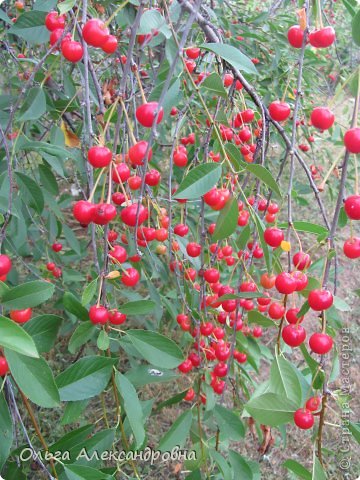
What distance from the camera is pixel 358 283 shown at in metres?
2.96

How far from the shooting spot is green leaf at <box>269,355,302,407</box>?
2.57ft

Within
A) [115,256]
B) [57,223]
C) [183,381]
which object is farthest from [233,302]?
[183,381]

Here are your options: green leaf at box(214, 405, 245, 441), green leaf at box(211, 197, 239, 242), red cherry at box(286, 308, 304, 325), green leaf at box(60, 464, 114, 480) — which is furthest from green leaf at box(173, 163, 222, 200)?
green leaf at box(214, 405, 245, 441)

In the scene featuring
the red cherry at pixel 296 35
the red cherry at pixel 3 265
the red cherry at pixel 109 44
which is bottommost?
the red cherry at pixel 3 265

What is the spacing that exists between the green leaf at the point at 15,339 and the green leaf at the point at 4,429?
0.28 meters

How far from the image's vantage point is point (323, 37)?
0.71 m

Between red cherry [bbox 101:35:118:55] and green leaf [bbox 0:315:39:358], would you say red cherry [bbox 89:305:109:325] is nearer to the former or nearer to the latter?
green leaf [bbox 0:315:39:358]

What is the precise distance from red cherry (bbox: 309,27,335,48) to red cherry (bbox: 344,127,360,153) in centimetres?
17

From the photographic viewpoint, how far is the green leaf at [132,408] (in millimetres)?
852

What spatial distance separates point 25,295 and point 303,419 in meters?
0.49

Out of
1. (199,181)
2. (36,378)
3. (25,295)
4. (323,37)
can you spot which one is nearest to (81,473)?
(36,378)

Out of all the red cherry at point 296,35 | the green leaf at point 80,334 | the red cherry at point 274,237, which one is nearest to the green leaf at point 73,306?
the green leaf at point 80,334

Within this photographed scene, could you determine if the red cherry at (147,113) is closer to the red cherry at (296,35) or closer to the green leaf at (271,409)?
the red cherry at (296,35)

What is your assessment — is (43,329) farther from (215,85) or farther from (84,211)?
(215,85)
